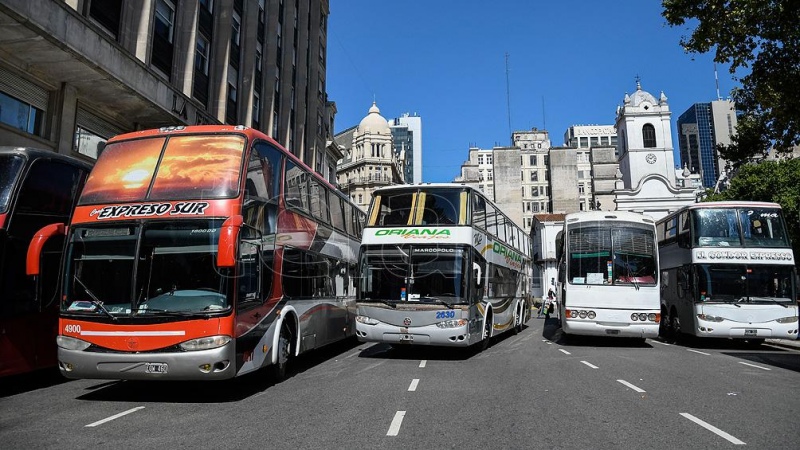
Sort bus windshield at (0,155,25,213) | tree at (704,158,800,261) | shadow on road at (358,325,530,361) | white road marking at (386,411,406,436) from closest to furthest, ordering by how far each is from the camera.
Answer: white road marking at (386,411,406,436)
bus windshield at (0,155,25,213)
shadow on road at (358,325,530,361)
tree at (704,158,800,261)

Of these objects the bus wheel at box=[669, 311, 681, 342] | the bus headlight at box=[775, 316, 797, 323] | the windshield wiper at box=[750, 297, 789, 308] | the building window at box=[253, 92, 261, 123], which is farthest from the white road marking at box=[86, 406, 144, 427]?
the building window at box=[253, 92, 261, 123]

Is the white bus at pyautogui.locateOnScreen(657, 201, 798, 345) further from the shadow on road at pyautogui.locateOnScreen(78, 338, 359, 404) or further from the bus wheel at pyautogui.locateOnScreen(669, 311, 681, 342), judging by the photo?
the shadow on road at pyautogui.locateOnScreen(78, 338, 359, 404)

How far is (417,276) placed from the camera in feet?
39.9

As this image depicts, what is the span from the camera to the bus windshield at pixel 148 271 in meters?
7.34

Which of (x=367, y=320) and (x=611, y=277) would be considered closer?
(x=367, y=320)

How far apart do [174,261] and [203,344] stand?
4.17 ft

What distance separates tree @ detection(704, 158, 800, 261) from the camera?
37.4 m

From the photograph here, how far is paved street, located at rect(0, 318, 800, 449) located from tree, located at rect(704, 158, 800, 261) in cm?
3252

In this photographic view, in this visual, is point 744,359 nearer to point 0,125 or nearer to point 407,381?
point 407,381

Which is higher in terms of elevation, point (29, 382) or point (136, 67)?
point (136, 67)

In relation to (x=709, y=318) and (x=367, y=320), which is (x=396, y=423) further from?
(x=709, y=318)

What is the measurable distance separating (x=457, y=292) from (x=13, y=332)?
8.32 meters

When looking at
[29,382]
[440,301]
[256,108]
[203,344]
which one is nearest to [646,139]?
[256,108]

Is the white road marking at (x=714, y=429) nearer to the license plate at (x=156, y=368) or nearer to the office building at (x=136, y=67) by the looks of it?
the license plate at (x=156, y=368)
